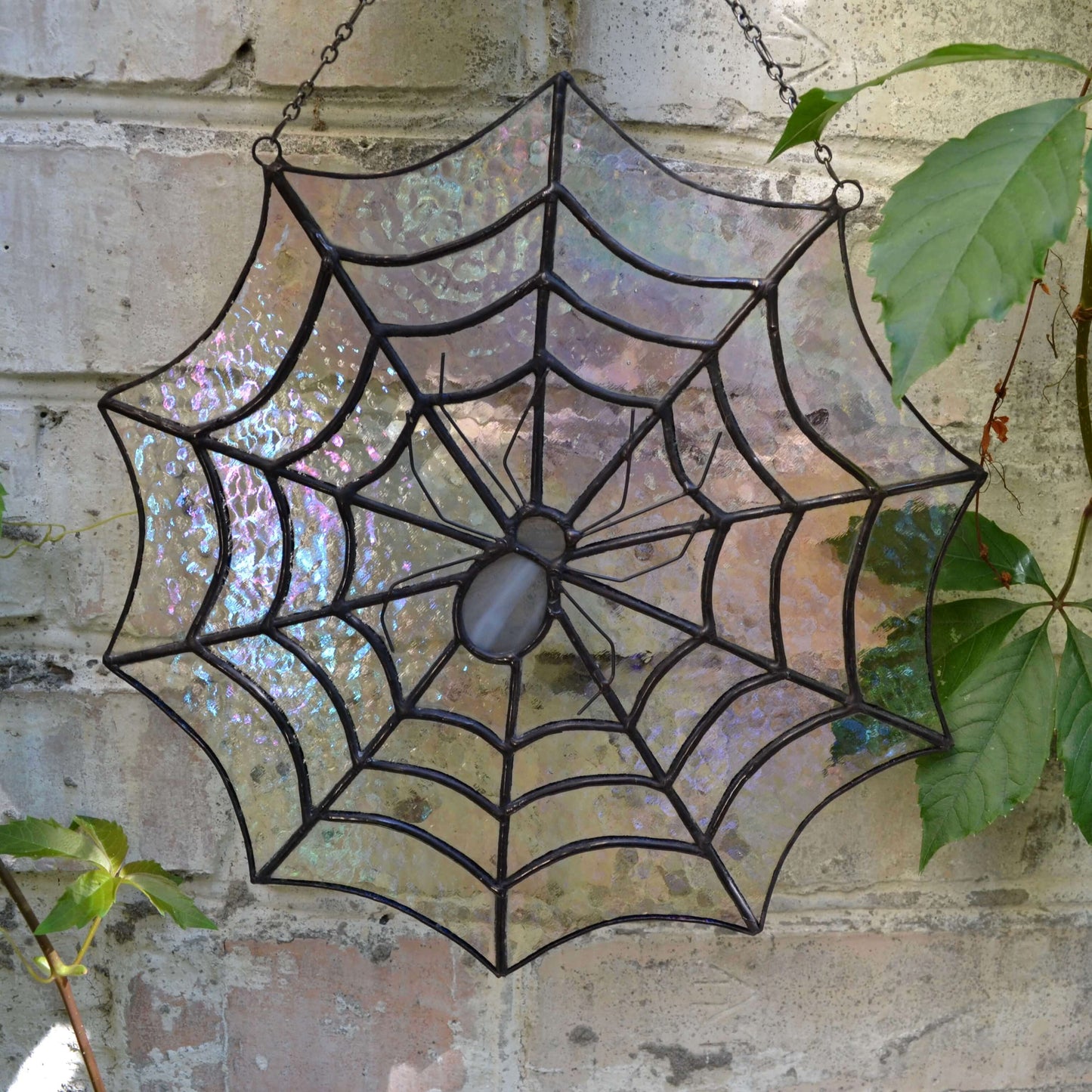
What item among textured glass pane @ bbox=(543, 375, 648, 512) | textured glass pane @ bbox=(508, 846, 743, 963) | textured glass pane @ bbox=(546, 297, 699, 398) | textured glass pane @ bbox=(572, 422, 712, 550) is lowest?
textured glass pane @ bbox=(508, 846, 743, 963)

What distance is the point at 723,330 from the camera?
59 cm

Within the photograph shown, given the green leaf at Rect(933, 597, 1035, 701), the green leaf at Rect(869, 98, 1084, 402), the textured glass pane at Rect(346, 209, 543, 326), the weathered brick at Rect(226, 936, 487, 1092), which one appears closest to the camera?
the green leaf at Rect(869, 98, 1084, 402)

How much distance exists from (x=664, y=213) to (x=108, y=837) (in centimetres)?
53

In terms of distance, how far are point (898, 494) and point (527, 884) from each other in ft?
1.28

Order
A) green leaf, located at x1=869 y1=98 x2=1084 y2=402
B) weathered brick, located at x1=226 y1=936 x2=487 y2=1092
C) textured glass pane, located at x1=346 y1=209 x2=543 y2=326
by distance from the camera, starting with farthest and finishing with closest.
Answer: weathered brick, located at x1=226 y1=936 x2=487 y2=1092, textured glass pane, located at x1=346 y1=209 x2=543 y2=326, green leaf, located at x1=869 y1=98 x2=1084 y2=402

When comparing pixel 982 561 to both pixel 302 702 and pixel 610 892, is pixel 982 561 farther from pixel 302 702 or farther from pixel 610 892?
pixel 302 702

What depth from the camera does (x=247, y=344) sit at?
61cm

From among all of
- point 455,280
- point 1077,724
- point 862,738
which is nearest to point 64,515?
point 455,280

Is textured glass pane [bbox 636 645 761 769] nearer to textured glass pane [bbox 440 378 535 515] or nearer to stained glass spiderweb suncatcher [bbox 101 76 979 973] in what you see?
stained glass spiderweb suncatcher [bbox 101 76 979 973]

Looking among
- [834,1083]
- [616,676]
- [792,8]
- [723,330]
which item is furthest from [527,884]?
[792,8]

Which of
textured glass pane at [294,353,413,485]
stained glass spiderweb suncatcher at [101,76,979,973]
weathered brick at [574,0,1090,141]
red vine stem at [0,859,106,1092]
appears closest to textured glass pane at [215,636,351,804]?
stained glass spiderweb suncatcher at [101,76,979,973]

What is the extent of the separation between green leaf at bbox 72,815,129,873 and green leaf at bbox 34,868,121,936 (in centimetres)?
1

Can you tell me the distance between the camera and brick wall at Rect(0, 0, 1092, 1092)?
0.72 meters

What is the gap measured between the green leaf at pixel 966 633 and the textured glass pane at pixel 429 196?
394 mm
